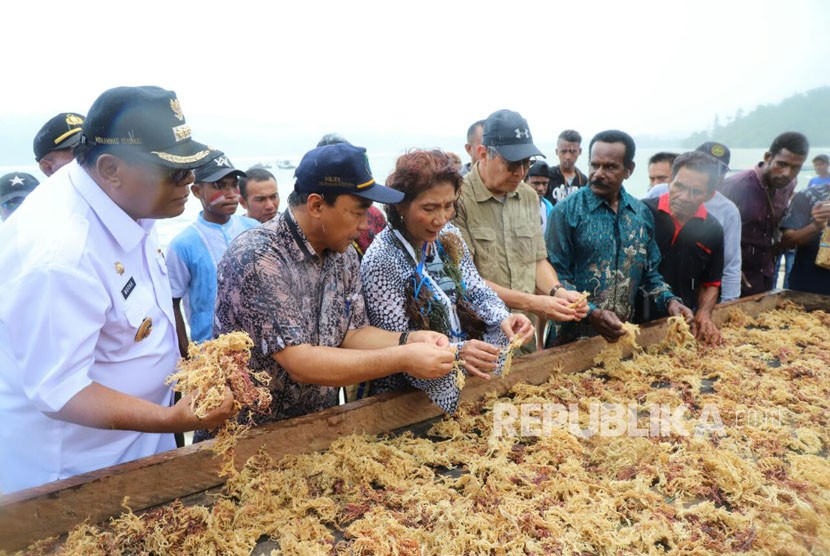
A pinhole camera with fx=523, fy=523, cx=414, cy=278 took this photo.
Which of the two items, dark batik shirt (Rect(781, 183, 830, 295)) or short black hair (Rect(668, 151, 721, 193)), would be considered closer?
short black hair (Rect(668, 151, 721, 193))

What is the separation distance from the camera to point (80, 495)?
1842 mm

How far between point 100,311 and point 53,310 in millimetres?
144

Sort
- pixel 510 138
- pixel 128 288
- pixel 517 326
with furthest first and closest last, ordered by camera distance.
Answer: pixel 510 138, pixel 517 326, pixel 128 288

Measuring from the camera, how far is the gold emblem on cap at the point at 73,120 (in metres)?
3.27

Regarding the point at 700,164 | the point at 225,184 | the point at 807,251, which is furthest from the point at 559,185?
the point at 225,184

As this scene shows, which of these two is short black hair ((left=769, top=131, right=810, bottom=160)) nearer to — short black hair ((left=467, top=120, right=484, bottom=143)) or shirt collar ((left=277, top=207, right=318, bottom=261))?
short black hair ((left=467, top=120, right=484, bottom=143))

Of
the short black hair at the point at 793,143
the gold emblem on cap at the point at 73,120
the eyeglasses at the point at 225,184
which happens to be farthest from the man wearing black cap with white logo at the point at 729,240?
the gold emblem on cap at the point at 73,120

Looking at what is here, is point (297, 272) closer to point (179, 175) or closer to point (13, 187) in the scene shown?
point (179, 175)

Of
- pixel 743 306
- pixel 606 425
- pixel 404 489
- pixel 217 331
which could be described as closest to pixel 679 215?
pixel 743 306

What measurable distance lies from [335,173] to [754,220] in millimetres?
4852

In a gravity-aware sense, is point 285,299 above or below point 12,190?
below

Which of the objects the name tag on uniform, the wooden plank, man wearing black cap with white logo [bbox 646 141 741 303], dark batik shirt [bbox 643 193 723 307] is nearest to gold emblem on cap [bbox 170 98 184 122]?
the name tag on uniform

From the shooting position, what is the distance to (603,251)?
3.67 metres

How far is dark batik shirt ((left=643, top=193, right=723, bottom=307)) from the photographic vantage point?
400cm
